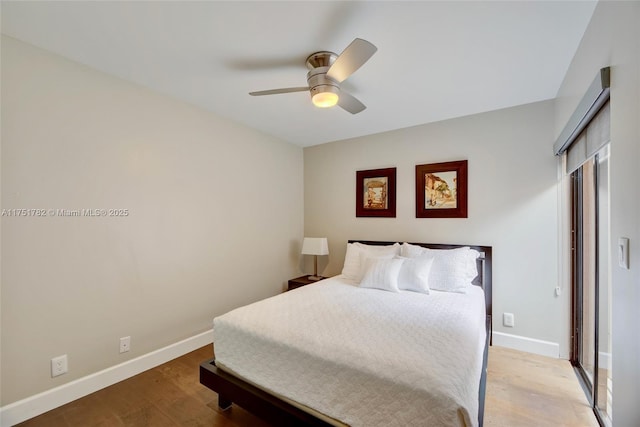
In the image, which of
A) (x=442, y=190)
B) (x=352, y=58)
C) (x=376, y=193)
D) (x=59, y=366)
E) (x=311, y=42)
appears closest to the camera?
(x=352, y=58)

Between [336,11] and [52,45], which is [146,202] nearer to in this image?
[52,45]

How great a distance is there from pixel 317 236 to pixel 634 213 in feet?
10.9

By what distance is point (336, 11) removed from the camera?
1535mm

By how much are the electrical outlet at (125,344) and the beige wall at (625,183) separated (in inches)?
120

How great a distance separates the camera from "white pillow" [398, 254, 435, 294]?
2555 millimetres

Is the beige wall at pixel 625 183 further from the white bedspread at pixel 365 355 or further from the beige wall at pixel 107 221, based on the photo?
the beige wall at pixel 107 221

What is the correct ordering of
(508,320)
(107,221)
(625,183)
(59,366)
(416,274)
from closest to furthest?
(625,183) < (59,366) < (107,221) < (416,274) < (508,320)

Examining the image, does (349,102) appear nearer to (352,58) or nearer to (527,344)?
(352,58)

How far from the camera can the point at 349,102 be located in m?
2.08

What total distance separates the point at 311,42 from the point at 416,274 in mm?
2092

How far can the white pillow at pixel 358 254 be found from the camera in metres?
3.08

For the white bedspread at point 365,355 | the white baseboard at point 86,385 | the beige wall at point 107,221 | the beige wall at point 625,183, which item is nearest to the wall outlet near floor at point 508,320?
the white bedspread at point 365,355

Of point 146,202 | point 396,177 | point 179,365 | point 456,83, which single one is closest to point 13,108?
point 146,202

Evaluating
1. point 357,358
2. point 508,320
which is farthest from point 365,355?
point 508,320
